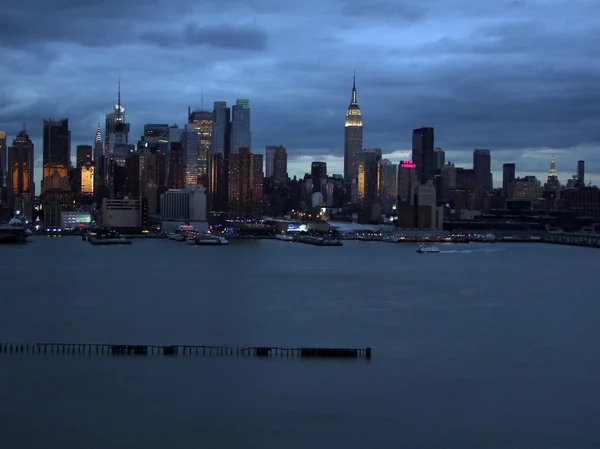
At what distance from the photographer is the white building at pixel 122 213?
6294 cm

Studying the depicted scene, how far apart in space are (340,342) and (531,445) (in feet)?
18.1

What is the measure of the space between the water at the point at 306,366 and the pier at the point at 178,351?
1.14 ft

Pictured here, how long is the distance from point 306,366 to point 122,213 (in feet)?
173

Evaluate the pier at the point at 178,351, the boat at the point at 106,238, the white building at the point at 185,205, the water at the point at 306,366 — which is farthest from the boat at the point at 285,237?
the pier at the point at 178,351

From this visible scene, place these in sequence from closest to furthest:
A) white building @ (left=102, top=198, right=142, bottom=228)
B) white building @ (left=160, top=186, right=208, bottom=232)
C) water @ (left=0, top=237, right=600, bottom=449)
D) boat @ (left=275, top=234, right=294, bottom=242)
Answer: water @ (left=0, top=237, right=600, bottom=449)
boat @ (left=275, top=234, right=294, bottom=242)
white building @ (left=102, top=198, right=142, bottom=228)
white building @ (left=160, top=186, right=208, bottom=232)

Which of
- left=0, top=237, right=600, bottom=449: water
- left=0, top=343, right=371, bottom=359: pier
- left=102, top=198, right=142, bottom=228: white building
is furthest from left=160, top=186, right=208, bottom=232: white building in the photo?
left=0, top=343, right=371, bottom=359: pier

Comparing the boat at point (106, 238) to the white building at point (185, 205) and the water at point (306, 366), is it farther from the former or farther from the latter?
the water at point (306, 366)

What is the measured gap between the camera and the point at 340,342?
47.8 feet

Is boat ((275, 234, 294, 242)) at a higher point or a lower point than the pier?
higher

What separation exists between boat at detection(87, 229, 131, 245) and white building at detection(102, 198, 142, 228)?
6964 millimetres

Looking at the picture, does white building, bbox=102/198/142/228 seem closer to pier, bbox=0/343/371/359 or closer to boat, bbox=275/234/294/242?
boat, bbox=275/234/294/242

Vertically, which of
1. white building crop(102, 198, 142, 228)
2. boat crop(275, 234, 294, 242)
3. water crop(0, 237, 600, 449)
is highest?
white building crop(102, 198, 142, 228)

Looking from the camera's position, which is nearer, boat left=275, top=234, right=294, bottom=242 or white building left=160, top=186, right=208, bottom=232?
boat left=275, top=234, right=294, bottom=242

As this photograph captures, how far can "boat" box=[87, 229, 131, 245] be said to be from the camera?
156 ft
